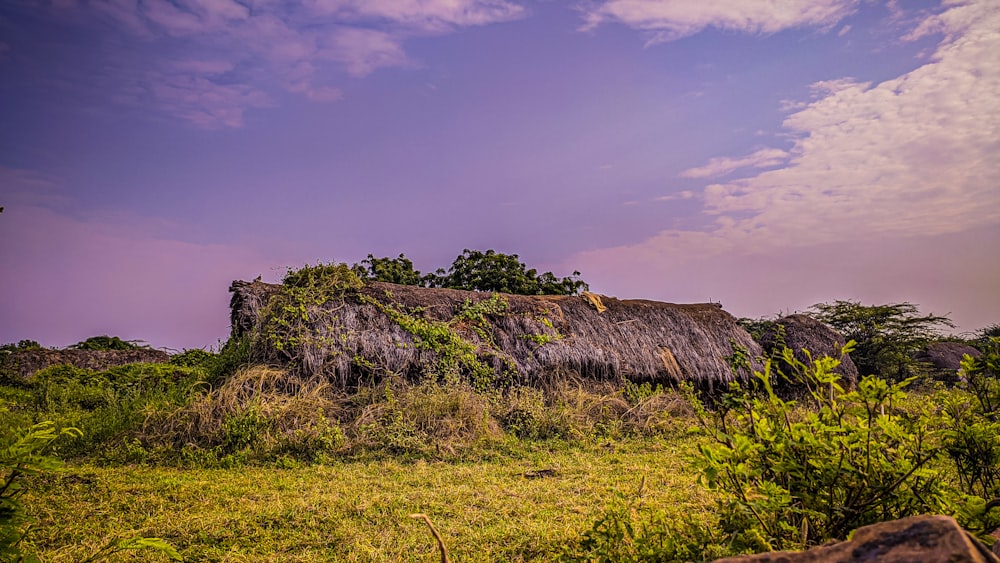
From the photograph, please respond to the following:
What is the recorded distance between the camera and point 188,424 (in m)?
8.59

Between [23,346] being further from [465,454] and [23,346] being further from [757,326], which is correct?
[757,326]

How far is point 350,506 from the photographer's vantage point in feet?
19.2

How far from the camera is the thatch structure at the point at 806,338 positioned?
1602 centimetres

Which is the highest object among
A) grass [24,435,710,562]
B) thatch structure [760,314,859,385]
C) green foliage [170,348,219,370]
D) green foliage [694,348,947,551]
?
green foliage [170,348,219,370]

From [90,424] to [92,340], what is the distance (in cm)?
856

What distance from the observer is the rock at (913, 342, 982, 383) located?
58.9 feet

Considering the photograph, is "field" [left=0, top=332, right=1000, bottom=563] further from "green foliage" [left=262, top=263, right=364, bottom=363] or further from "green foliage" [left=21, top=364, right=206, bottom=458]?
"green foliage" [left=262, top=263, right=364, bottom=363]

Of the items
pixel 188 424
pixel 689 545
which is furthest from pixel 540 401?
pixel 689 545

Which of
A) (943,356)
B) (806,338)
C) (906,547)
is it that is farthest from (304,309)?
(943,356)

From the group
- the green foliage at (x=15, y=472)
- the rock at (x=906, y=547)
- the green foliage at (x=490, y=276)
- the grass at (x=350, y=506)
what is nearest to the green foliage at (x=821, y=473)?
the rock at (x=906, y=547)

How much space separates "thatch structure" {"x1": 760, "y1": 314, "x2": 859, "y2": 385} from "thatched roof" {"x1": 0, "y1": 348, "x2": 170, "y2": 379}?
53.9 ft

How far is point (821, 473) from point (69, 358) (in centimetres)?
1677

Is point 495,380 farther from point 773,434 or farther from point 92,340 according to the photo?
point 92,340

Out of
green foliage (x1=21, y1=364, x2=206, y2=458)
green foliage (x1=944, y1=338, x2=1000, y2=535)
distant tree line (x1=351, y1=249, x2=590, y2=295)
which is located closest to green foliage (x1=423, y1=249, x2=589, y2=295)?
distant tree line (x1=351, y1=249, x2=590, y2=295)
